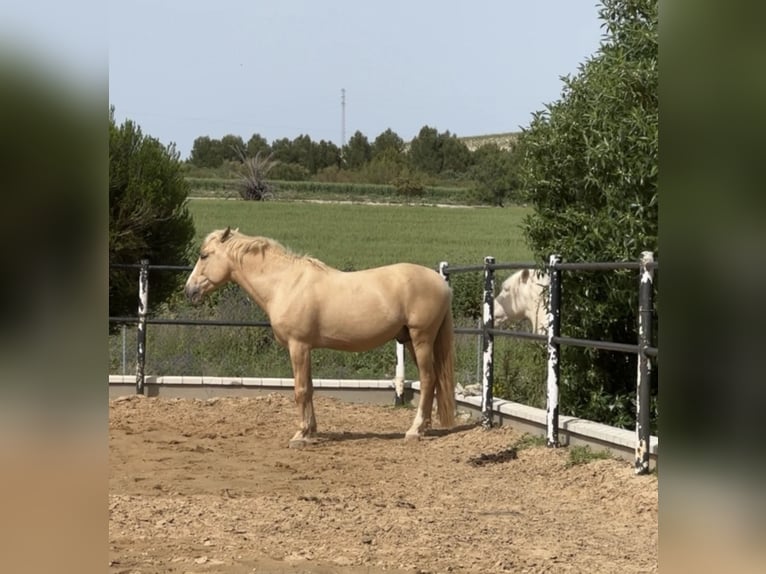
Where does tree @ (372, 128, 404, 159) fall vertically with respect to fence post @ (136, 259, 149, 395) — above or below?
above

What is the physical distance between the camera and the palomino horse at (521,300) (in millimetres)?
9391

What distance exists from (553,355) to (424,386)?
4.80 ft

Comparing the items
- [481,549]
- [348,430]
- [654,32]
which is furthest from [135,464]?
[654,32]

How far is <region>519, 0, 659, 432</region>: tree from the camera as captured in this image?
6332mm

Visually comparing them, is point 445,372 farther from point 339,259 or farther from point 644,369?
point 339,259

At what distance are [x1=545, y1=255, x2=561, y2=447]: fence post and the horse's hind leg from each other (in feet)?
4.35

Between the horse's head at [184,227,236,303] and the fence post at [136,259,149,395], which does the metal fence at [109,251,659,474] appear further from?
the horse's head at [184,227,236,303]

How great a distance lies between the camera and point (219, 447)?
7000 mm

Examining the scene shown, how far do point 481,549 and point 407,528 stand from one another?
492 mm

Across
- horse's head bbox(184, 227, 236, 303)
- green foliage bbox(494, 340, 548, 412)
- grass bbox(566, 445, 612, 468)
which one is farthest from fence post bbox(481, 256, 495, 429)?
horse's head bbox(184, 227, 236, 303)

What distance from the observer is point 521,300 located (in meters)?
9.62

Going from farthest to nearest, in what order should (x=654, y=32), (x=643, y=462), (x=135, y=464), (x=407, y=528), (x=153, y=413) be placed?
(x=153, y=413) < (x=654, y=32) < (x=135, y=464) < (x=643, y=462) < (x=407, y=528)

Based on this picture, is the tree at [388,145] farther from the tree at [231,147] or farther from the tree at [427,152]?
the tree at [231,147]
